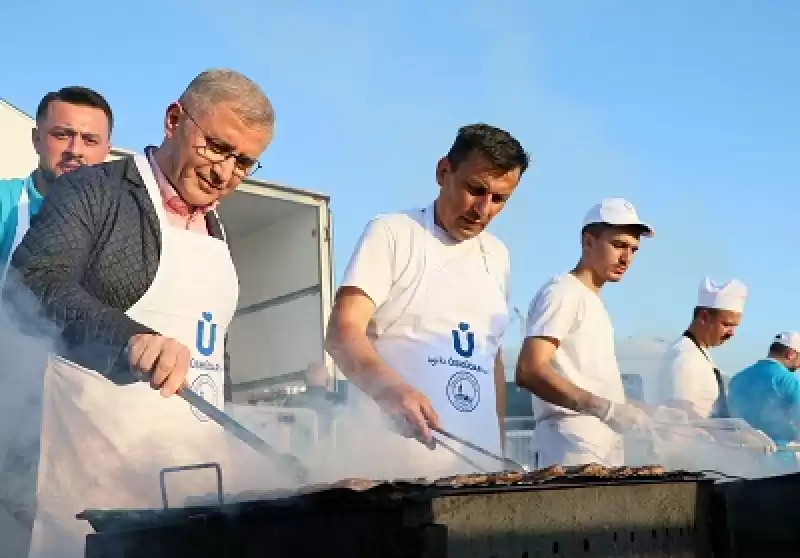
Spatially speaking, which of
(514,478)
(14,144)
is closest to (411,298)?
(514,478)

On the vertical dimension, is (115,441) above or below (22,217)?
below

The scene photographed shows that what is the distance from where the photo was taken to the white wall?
5.96 metres

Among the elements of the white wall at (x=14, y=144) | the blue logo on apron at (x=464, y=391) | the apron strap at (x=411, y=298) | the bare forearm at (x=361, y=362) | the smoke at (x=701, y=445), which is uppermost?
the white wall at (x=14, y=144)

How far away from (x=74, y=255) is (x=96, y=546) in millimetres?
802

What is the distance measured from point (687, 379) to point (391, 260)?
219 centimetres

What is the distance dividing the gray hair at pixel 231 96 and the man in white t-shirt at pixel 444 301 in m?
0.64

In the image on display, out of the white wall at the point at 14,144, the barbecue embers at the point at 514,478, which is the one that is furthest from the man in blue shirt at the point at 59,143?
the white wall at the point at 14,144

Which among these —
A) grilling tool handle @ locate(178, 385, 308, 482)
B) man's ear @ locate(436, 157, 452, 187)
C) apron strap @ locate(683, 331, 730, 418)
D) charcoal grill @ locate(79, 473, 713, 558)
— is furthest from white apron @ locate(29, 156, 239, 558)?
apron strap @ locate(683, 331, 730, 418)

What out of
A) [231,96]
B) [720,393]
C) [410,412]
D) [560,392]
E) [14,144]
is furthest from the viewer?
[14,144]

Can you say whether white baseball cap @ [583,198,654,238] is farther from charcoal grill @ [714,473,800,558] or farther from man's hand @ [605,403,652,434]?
charcoal grill @ [714,473,800,558]

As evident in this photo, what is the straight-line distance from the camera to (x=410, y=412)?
2.58m

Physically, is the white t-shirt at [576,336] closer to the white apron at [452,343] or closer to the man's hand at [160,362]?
the white apron at [452,343]

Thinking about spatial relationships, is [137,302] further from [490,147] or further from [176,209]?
[490,147]

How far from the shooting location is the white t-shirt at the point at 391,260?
2.96 metres
